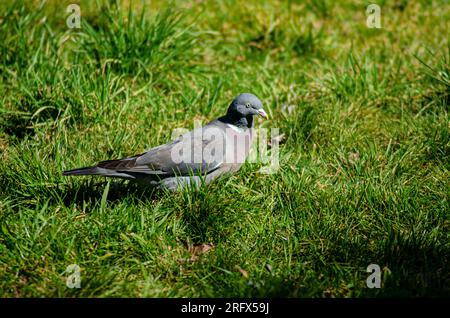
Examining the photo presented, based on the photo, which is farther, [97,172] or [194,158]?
[194,158]

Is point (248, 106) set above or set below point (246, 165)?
above

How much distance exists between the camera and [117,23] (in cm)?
495

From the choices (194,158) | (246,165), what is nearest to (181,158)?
(194,158)

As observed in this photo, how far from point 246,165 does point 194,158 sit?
427 mm

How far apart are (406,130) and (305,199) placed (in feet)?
4.20

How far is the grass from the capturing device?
124 inches

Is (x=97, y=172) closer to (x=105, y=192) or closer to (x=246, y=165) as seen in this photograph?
(x=105, y=192)

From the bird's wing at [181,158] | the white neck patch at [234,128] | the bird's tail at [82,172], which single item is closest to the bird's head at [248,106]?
the white neck patch at [234,128]

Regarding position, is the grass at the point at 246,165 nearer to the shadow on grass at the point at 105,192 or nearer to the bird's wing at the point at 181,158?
the shadow on grass at the point at 105,192

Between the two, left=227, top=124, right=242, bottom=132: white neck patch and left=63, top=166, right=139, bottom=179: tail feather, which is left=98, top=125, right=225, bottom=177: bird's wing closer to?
left=63, top=166, right=139, bottom=179: tail feather

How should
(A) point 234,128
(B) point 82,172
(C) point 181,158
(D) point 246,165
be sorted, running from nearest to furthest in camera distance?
(B) point 82,172 → (C) point 181,158 → (D) point 246,165 → (A) point 234,128

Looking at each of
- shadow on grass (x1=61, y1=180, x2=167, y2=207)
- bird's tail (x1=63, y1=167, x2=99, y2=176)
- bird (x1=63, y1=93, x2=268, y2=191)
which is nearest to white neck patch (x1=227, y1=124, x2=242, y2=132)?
bird (x1=63, y1=93, x2=268, y2=191)

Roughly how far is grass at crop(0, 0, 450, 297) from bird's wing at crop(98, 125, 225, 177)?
0.64 feet

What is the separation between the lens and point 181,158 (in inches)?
151
